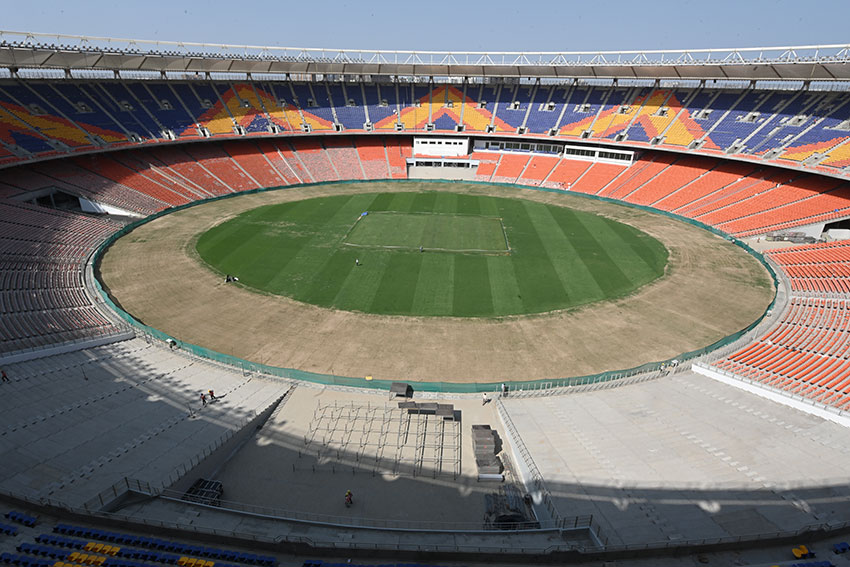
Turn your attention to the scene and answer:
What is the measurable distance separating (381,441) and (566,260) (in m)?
26.4

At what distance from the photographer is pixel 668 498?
49.3 feet

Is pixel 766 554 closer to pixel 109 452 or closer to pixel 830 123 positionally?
pixel 109 452

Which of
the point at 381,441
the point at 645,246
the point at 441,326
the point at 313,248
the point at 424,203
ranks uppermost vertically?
the point at 424,203

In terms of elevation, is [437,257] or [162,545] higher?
[437,257]

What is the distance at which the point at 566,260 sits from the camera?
39.9 meters

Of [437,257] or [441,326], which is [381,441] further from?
[437,257]

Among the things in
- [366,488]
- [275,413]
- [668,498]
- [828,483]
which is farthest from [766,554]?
[275,413]

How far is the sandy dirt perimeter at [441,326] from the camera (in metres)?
25.9

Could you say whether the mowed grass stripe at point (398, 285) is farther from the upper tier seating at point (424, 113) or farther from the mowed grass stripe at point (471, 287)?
the upper tier seating at point (424, 113)

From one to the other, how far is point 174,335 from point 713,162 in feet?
200

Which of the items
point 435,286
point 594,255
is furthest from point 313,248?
point 594,255

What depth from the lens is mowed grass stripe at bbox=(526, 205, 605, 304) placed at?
34156 millimetres

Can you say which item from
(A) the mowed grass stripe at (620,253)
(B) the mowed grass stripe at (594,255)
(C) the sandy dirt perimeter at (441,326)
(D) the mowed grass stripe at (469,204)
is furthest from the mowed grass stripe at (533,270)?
(A) the mowed grass stripe at (620,253)

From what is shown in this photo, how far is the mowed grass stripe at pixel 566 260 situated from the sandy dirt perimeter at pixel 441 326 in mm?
1897
